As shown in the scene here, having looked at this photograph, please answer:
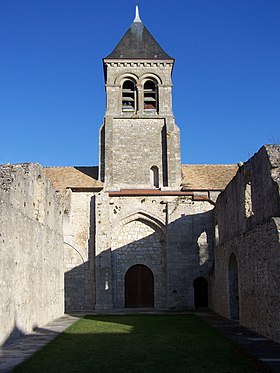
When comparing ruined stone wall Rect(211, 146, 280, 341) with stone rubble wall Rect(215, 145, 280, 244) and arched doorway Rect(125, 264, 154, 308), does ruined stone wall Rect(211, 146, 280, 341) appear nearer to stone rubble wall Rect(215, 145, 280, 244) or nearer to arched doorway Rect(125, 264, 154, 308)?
stone rubble wall Rect(215, 145, 280, 244)

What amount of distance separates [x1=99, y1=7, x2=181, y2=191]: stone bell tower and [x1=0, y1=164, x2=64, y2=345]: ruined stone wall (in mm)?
7147

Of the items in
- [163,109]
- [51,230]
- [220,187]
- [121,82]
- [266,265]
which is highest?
[121,82]

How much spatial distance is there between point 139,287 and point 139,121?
8.83 m

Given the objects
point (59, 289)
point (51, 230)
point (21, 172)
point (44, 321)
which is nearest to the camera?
point (21, 172)

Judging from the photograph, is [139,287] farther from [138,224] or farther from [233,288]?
[233,288]

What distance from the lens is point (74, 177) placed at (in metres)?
21.9

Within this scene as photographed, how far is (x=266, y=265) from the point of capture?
9.86 metres

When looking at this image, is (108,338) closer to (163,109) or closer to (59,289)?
(59,289)

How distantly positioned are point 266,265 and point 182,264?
9873 mm

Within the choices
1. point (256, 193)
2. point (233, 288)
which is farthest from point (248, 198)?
point (233, 288)

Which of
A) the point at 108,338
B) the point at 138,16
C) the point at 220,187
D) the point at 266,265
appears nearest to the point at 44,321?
the point at 108,338

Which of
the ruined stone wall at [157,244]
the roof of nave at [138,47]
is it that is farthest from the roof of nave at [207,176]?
the roof of nave at [138,47]

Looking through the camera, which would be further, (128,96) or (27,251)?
(128,96)

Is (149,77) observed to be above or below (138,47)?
below
